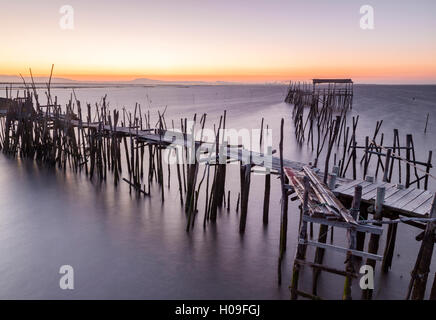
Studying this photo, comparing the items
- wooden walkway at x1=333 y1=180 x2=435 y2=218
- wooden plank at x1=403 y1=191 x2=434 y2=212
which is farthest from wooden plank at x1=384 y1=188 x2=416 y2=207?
wooden plank at x1=403 y1=191 x2=434 y2=212

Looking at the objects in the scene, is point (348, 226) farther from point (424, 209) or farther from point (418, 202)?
point (418, 202)

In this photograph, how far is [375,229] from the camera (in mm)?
4344

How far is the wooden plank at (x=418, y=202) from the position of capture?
5.20 meters

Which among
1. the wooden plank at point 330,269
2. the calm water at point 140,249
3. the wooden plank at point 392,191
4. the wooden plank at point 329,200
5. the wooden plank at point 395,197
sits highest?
the wooden plank at point 329,200

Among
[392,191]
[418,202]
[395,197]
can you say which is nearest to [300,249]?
[395,197]

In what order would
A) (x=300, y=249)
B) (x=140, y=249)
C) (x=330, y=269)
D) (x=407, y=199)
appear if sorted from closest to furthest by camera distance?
(x=330, y=269)
(x=300, y=249)
(x=407, y=199)
(x=140, y=249)

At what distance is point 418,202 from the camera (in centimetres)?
547

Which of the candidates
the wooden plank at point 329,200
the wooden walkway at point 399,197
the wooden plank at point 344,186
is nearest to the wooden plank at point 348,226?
the wooden plank at point 329,200

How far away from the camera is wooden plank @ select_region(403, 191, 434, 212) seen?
520cm

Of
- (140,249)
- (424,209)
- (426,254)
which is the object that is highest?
(424,209)

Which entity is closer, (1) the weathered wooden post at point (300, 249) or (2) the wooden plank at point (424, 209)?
(1) the weathered wooden post at point (300, 249)

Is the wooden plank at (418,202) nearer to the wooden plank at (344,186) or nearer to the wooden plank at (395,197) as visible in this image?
the wooden plank at (395,197)
